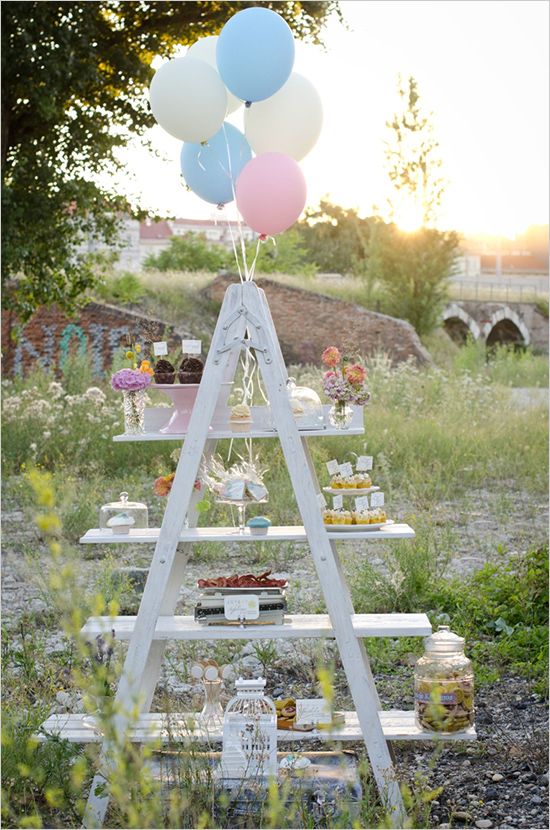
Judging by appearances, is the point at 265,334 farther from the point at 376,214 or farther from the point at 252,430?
the point at 376,214

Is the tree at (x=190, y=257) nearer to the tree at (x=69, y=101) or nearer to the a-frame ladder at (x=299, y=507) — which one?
the tree at (x=69, y=101)

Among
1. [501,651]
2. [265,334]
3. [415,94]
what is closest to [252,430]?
[265,334]

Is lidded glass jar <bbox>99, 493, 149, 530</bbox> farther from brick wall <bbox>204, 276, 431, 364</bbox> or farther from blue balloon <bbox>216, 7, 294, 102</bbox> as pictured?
brick wall <bbox>204, 276, 431, 364</bbox>

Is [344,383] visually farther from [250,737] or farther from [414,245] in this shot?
[414,245]

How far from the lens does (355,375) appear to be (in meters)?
3.92

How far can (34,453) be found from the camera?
973 centimetres

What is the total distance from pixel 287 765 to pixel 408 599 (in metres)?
2.22

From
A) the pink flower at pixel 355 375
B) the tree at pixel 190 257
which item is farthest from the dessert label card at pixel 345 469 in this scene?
the tree at pixel 190 257

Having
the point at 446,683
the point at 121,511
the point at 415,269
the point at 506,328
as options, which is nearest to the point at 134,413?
the point at 121,511

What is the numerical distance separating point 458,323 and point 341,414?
30164 millimetres

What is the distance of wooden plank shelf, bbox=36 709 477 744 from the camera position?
3607mm

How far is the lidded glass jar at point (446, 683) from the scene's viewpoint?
3.67 m

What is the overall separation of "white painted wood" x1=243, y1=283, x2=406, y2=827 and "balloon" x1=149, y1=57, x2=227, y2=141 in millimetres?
604

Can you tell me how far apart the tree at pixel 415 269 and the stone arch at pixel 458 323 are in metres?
6.31
